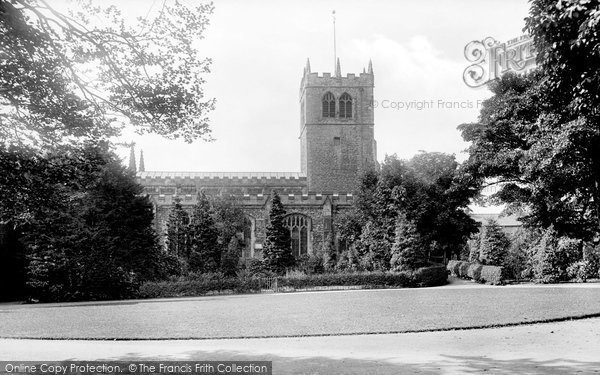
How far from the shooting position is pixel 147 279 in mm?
29844

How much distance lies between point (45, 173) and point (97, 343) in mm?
4466

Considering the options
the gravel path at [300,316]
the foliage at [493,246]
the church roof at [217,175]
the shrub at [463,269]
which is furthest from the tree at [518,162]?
the church roof at [217,175]

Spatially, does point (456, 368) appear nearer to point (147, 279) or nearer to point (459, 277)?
point (147, 279)

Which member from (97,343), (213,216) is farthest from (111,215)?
(97,343)

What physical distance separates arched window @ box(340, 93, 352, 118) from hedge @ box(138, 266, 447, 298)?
92.0 ft

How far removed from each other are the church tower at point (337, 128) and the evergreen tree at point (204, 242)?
59.3 feet

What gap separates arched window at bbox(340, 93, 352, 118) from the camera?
57031mm

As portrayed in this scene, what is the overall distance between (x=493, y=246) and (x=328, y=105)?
2293 cm

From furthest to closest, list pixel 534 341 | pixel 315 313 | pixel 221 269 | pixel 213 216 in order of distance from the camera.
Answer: pixel 213 216
pixel 221 269
pixel 315 313
pixel 534 341

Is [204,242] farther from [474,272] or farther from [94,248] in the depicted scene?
[474,272]

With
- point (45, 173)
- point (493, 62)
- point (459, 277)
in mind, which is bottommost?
point (459, 277)

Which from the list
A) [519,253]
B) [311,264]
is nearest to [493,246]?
[519,253]

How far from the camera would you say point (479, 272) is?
32.5 metres

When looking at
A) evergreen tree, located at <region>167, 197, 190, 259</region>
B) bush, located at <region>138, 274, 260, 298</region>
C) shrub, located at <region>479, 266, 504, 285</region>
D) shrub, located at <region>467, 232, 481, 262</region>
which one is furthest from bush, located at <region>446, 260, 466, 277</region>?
evergreen tree, located at <region>167, 197, 190, 259</region>
